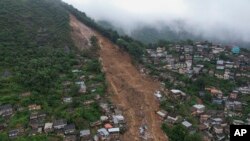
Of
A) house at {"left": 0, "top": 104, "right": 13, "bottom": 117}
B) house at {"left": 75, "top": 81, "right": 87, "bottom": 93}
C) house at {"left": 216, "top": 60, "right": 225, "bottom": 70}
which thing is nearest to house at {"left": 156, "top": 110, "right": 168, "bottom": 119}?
house at {"left": 75, "top": 81, "right": 87, "bottom": 93}

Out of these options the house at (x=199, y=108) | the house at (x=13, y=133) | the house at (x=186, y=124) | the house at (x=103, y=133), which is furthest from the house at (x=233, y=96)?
the house at (x=13, y=133)

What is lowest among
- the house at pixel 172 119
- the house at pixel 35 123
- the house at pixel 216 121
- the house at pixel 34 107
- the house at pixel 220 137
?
the house at pixel 220 137

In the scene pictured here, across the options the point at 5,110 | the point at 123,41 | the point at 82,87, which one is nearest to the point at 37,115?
the point at 5,110

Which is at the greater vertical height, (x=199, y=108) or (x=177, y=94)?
(x=177, y=94)

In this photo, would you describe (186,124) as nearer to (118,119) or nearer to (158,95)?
(158,95)

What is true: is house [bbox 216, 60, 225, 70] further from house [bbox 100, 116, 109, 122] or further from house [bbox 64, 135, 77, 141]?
house [bbox 64, 135, 77, 141]

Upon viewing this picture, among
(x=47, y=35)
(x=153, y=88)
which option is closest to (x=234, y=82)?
(x=153, y=88)

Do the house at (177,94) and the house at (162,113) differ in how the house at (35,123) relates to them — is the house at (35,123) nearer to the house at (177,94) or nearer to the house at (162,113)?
the house at (162,113)

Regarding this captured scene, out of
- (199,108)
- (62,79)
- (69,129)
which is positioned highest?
(62,79)

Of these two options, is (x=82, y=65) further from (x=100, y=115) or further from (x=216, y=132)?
(x=216, y=132)
